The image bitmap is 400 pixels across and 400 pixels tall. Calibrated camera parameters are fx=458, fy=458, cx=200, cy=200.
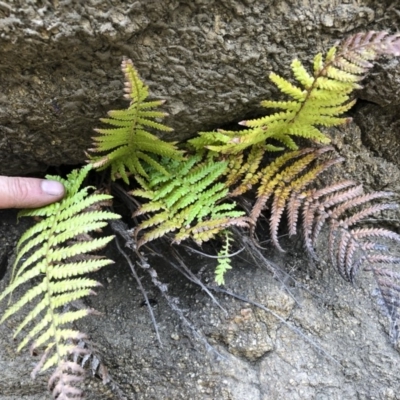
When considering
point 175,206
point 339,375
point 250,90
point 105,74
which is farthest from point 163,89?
point 339,375

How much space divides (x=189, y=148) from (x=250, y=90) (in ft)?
1.21

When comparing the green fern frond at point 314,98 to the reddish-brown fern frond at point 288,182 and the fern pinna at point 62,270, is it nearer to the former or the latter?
the reddish-brown fern frond at point 288,182

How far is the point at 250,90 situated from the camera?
174 centimetres

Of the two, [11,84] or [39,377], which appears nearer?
[11,84]

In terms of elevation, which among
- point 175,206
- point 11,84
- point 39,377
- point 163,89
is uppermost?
point 163,89

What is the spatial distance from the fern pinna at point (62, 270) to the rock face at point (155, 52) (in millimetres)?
282

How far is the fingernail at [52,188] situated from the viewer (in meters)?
1.81

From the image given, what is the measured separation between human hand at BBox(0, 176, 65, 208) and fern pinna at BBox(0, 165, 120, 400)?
0.11 feet

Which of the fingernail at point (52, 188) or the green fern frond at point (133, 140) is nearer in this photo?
the green fern frond at point (133, 140)

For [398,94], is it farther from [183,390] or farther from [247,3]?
[183,390]

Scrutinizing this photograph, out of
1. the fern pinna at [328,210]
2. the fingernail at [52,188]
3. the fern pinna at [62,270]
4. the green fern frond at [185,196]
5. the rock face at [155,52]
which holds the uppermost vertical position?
the rock face at [155,52]

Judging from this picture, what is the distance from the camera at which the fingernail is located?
1.81 meters

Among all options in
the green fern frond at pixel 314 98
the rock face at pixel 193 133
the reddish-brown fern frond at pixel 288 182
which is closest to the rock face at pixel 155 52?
the rock face at pixel 193 133

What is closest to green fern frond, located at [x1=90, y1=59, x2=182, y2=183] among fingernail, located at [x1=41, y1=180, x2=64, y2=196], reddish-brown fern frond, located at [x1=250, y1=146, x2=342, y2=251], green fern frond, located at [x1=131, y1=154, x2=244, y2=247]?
green fern frond, located at [x1=131, y1=154, x2=244, y2=247]
